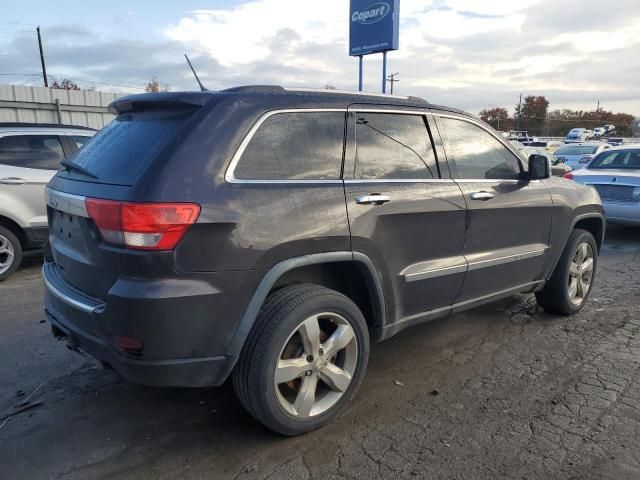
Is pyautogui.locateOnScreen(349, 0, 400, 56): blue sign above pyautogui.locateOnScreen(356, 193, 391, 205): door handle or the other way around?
above

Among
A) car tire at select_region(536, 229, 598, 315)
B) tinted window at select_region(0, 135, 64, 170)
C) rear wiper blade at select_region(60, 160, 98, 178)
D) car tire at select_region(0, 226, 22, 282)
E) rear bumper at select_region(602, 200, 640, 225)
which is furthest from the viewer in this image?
rear bumper at select_region(602, 200, 640, 225)

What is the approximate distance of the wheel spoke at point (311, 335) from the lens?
9.14ft

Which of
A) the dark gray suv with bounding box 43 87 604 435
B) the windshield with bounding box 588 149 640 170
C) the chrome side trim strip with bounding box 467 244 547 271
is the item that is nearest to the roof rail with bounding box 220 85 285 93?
the dark gray suv with bounding box 43 87 604 435

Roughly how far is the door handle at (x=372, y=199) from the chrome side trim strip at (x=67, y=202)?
146cm

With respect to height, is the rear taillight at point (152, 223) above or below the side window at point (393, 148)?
below

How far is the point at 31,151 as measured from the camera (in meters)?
6.38

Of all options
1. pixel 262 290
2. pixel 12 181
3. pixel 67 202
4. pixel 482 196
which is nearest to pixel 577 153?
pixel 482 196

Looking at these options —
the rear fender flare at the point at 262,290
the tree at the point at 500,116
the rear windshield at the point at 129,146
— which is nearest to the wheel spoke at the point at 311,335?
the rear fender flare at the point at 262,290

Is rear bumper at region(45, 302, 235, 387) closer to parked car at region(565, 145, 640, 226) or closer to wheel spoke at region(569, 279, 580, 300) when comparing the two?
wheel spoke at region(569, 279, 580, 300)

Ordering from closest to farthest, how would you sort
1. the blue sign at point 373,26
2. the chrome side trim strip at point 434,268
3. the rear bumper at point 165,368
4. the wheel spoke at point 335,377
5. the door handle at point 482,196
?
the rear bumper at point 165,368, the wheel spoke at point 335,377, the chrome side trim strip at point 434,268, the door handle at point 482,196, the blue sign at point 373,26

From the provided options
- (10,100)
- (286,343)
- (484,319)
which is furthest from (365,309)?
(10,100)

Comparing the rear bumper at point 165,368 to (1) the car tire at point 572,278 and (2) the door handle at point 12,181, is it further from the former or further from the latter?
(2) the door handle at point 12,181

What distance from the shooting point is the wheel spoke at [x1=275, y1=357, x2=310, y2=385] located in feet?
8.93

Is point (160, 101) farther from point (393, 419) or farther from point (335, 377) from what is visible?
point (393, 419)
